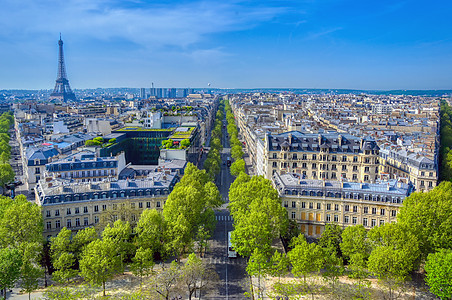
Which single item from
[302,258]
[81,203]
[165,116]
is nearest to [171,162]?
[81,203]

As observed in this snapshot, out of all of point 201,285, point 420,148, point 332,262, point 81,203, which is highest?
point 420,148

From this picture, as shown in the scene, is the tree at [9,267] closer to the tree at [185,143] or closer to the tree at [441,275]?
the tree at [441,275]

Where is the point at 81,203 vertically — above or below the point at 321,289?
above

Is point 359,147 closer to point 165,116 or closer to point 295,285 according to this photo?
point 295,285

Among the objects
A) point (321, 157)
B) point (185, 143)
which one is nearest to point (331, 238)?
point (321, 157)

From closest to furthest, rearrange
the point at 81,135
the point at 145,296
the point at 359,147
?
the point at 145,296, the point at 359,147, the point at 81,135

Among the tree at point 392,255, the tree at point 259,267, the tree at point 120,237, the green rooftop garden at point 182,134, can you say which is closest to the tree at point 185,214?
the tree at point 120,237

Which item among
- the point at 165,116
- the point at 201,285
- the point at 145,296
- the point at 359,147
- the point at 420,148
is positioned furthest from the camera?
the point at 165,116

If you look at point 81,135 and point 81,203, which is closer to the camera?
point 81,203
